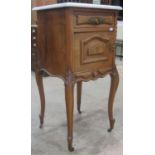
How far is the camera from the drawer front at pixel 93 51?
135cm

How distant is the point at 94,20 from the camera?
54.8 inches

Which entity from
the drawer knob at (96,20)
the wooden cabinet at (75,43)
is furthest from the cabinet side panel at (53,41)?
the drawer knob at (96,20)

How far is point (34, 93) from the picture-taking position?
246cm

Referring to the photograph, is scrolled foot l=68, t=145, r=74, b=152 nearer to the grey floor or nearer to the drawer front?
the grey floor

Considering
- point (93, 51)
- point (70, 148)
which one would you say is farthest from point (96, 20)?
point (70, 148)

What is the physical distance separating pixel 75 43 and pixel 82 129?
2.29 ft

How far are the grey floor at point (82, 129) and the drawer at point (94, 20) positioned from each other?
0.72 m

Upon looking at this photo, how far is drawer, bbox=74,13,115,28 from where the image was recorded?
1.32m

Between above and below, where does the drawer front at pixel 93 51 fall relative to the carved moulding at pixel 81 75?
above

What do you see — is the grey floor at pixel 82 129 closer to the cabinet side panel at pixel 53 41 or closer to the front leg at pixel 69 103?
the front leg at pixel 69 103

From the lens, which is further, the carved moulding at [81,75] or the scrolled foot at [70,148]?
the scrolled foot at [70,148]
